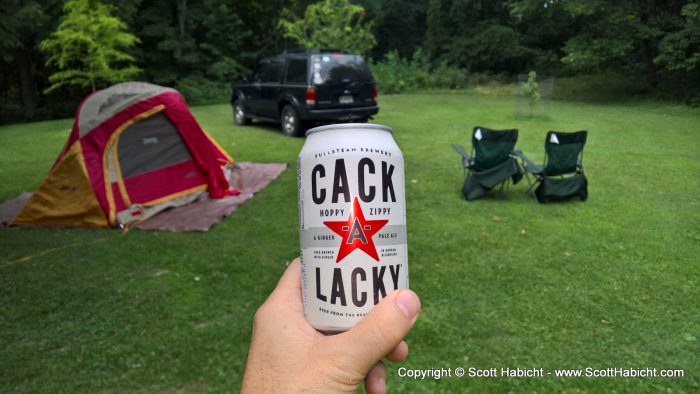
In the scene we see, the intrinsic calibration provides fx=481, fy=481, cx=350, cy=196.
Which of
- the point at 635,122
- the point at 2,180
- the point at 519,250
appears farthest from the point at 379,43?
the point at 519,250

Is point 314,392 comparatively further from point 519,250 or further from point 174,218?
point 174,218

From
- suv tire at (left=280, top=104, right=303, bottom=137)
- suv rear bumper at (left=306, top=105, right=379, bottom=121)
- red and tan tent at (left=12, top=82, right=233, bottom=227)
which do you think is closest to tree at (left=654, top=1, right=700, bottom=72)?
suv rear bumper at (left=306, top=105, right=379, bottom=121)

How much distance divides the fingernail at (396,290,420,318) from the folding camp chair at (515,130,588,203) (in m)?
5.28

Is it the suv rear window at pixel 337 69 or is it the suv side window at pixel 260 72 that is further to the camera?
the suv side window at pixel 260 72

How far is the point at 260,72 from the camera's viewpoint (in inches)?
455

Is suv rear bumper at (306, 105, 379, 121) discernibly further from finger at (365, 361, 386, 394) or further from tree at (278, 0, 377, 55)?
tree at (278, 0, 377, 55)

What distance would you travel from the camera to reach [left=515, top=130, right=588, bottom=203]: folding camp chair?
6.02 meters

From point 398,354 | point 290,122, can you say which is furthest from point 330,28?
point 398,354

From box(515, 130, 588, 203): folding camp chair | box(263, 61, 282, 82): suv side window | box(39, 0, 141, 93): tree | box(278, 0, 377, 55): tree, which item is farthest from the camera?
box(278, 0, 377, 55): tree

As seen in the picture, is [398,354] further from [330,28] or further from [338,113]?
[330,28]

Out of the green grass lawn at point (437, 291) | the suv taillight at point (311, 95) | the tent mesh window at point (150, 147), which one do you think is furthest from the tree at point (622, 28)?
the tent mesh window at point (150, 147)

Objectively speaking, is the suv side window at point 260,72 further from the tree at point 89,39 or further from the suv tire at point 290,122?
the tree at point 89,39

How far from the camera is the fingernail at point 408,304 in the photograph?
1.22 meters

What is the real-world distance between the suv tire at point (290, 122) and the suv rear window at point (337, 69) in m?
1.10
